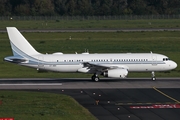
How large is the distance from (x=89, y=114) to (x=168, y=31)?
76.9 metres

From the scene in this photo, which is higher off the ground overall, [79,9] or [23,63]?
[79,9]

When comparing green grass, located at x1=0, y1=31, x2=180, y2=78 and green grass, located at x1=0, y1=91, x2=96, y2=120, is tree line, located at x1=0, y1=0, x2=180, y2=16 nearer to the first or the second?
green grass, located at x1=0, y1=31, x2=180, y2=78

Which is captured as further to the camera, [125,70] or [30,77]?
[30,77]

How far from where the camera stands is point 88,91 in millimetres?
52312

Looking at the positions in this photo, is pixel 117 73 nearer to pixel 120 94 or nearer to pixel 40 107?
pixel 120 94

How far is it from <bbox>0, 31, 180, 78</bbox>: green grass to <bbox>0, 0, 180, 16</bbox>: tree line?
65301 mm

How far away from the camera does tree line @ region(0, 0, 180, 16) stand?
178 metres

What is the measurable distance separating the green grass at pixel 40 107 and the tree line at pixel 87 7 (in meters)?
129

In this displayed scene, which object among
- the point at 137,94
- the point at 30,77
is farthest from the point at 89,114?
the point at 30,77

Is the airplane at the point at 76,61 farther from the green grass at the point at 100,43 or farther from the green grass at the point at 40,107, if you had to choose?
the green grass at the point at 100,43

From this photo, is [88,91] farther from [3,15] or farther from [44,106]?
[3,15]

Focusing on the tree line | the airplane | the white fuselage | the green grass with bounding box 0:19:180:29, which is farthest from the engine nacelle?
the tree line

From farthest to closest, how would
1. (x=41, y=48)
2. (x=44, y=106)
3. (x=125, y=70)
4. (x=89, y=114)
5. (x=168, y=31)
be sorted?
(x=168, y=31) → (x=41, y=48) → (x=125, y=70) → (x=44, y=106) → (x=89, y=114)

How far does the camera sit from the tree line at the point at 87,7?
17825 centimetres
